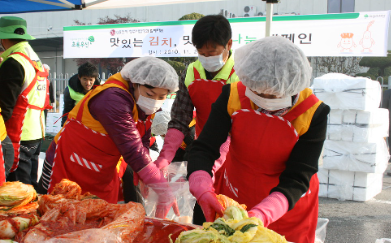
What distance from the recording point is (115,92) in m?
1.90

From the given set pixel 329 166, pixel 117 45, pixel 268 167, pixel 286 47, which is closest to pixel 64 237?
pixel 268 167

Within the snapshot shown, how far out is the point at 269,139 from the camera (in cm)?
152

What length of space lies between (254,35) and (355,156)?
7.65 feet

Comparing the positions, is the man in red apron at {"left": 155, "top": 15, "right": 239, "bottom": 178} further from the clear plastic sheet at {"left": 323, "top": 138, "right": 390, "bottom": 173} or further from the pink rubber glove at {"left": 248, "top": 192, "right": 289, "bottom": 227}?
the clear plastic sheet at {"left": 323, "top": 138, "right": 390, "bottom": 173}

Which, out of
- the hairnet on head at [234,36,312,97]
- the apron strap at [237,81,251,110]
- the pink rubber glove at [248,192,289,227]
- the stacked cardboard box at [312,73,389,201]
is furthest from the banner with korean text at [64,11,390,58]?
the pink rubber glove at [248,192,289,227]

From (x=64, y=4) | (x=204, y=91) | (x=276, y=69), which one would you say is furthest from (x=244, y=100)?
(x=64, y=4)

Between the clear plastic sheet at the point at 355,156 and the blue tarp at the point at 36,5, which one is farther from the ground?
the blue tarp at the point at 36,5

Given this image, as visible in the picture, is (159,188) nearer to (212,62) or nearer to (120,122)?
(120,122)

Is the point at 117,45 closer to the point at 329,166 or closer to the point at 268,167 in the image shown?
A: the point at 329,166

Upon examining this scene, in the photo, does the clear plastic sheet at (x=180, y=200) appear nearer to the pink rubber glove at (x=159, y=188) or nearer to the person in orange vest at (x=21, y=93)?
the pink rubber glove at (x=159, y=188)

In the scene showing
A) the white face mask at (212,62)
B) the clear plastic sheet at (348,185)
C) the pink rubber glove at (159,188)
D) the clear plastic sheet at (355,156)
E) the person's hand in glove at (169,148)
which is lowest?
the clear plastic sheet at (348,185)

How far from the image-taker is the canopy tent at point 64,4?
346 centimetres

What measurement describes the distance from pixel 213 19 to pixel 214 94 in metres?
0.46

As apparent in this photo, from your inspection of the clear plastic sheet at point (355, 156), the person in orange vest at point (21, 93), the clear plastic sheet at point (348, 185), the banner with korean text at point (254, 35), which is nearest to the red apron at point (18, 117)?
the person in orange vest at point (21, 93)
